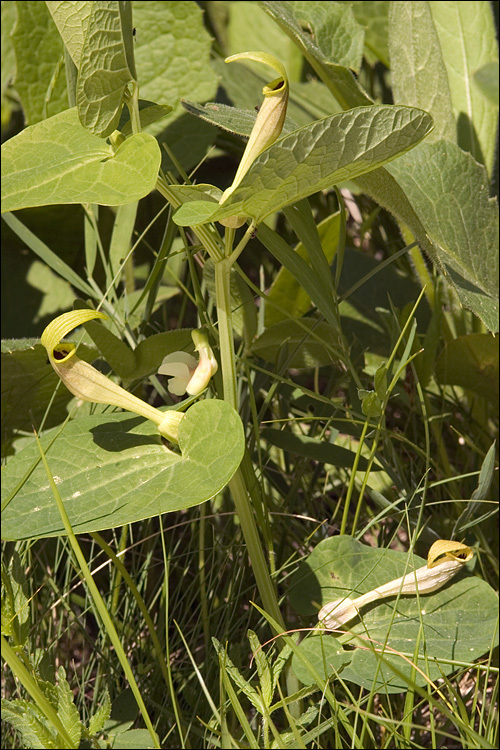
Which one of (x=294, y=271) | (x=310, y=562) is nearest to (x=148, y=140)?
(x=294, y=271)

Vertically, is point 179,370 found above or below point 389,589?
above

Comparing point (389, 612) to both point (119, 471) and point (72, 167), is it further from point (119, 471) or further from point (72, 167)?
point (72, 167)

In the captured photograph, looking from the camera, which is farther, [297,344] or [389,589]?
[297,344]

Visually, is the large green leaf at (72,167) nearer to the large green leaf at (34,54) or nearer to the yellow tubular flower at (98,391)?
the yellow tubular flower at (98,391)

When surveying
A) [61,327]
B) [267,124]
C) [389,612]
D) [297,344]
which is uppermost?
[267,124]

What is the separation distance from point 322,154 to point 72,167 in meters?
0.17

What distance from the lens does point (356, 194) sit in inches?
42.2

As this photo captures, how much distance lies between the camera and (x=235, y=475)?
1.70 feet

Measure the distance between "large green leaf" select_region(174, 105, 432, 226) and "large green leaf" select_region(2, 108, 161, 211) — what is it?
43 mm

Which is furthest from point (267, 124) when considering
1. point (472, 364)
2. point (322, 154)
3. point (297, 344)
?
point (472, 364)

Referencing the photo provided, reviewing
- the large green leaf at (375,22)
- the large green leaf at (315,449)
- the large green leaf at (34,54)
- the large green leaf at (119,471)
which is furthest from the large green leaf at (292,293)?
the large green leaf at (375,22)

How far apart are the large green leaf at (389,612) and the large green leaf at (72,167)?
1.06 ft

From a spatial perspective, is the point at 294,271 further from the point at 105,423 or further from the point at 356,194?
the point at 356,194

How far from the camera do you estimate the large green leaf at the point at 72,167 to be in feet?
1.48
